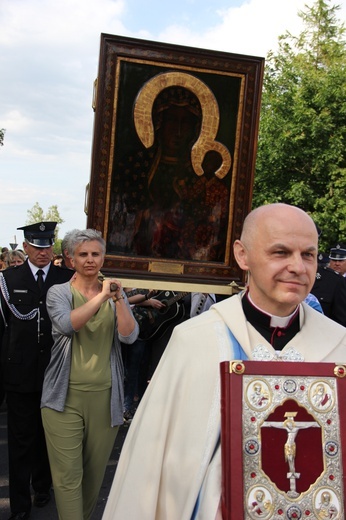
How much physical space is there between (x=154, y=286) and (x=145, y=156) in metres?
0.94

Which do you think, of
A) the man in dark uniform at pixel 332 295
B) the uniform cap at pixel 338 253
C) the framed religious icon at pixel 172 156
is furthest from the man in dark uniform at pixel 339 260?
the framed religious icon at pixel 172 156

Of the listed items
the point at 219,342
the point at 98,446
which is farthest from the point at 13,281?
the point at 219,342

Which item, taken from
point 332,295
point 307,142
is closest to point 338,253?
point 332,295

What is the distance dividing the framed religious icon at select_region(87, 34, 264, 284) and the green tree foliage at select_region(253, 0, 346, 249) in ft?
54.6

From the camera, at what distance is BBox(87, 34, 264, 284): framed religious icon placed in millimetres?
4461

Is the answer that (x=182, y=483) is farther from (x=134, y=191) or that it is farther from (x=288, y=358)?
(x=134, y=191)

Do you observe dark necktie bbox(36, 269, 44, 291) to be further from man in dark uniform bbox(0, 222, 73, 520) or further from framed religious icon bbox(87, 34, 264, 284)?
framed religious icon bbox(87, 34, 264, 284)

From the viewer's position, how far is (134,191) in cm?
466

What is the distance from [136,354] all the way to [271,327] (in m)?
5.85

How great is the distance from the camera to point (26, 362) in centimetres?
490

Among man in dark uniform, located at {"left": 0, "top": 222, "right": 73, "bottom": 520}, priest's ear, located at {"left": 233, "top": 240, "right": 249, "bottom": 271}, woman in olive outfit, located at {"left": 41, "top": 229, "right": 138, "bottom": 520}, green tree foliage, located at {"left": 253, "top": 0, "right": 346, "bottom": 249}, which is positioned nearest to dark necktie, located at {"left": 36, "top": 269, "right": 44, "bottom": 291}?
man in dark uniform, located at {"left": 0, "top": 222, "right": 73, "bottom": 520}

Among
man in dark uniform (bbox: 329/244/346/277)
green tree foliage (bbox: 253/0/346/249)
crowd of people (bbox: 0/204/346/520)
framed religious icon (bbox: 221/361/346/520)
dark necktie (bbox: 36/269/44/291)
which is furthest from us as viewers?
green tree foliage (bbox: 253/0/346/249)

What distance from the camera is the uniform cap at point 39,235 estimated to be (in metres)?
5.21

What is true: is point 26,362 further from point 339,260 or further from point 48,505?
point 339,260
